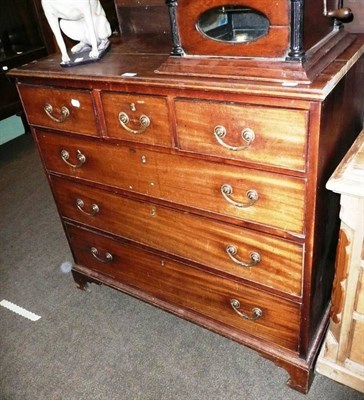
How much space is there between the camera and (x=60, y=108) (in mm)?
1431

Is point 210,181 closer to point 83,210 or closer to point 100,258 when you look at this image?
point 83,210

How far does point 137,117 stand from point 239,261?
21.5 inches

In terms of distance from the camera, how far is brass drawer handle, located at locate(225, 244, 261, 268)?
1274 millimetres

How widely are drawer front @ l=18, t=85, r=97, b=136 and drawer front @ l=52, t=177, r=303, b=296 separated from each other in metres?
0.25

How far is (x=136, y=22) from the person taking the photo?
1.71 m

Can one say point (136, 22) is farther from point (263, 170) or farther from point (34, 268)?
point (34, 268)

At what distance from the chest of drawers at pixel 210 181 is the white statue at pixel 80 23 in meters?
0.06

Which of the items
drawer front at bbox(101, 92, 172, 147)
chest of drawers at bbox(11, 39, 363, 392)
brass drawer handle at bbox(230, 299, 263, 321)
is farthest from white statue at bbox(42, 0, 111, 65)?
brass drawer handle at bbox(230, 299, 263, 321)

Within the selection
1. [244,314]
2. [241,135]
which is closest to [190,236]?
[244,314]

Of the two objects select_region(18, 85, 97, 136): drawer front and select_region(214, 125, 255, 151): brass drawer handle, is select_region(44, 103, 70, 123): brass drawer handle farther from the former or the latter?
select_region(214, 125, 255, 151): brass drawer handle

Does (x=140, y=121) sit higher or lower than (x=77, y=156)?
higher

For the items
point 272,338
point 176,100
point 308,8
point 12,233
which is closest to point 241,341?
point 272,338

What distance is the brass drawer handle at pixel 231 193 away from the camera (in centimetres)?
116

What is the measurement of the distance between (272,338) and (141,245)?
1.88ft
